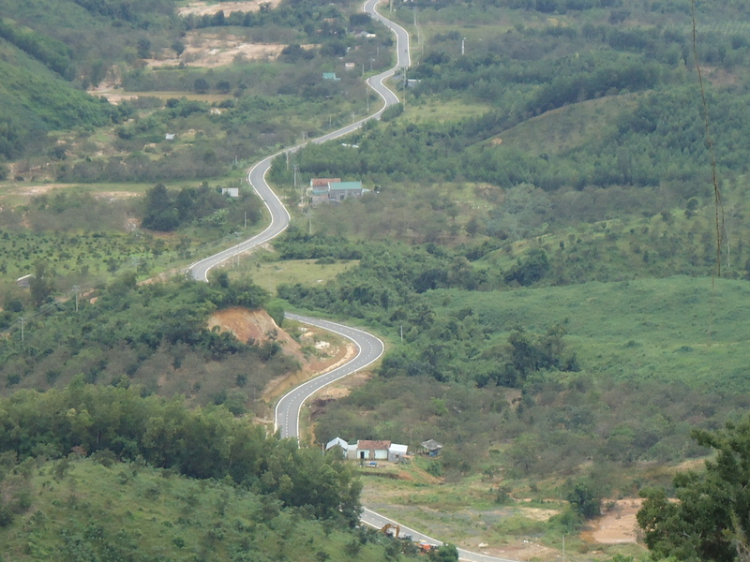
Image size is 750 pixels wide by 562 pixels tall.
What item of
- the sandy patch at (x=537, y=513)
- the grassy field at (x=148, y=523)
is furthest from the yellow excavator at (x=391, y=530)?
the sandy patch at (x=537, y=513)

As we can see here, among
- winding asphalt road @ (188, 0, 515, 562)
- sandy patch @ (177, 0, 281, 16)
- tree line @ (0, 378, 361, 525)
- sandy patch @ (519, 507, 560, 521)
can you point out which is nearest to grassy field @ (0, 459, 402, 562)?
tree line @ (0, 378, 361, 525)

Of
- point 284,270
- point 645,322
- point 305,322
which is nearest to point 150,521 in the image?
point 305,322

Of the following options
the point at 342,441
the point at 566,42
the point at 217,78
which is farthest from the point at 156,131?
the point at 342,441

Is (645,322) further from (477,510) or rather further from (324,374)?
(477,510)

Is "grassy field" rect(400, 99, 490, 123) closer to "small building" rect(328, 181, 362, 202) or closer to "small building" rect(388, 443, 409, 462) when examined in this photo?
"small building" rect(328, 181, 362, 202)

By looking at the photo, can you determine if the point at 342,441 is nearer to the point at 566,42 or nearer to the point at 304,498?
the point at 304,498

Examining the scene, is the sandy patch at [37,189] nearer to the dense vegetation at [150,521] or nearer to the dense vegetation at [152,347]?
the dense vegetation at [152,347]
